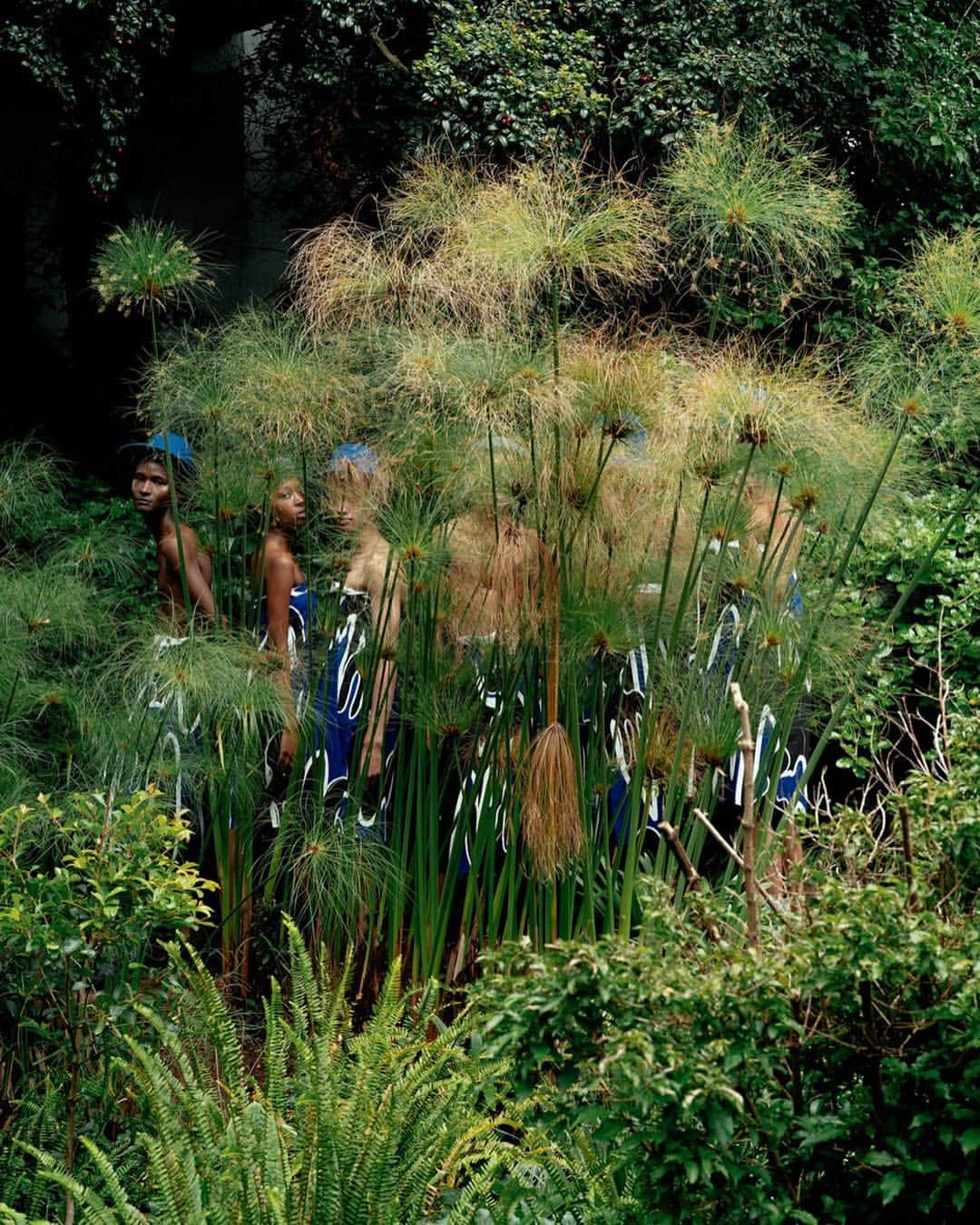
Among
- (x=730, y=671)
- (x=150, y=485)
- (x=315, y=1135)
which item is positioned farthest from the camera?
(x=150, y=485)

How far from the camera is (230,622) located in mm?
4328

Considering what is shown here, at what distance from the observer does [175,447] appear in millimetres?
4809

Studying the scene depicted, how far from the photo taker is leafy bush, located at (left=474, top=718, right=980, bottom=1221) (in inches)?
82.3

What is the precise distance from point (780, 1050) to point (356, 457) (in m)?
2.39

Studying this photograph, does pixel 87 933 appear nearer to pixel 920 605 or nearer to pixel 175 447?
pixel 175 447

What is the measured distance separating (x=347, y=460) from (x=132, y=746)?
98 centimetres

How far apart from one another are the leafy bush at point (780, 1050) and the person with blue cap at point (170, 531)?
2.48 meters

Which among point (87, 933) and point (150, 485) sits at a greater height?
point (150, 485)

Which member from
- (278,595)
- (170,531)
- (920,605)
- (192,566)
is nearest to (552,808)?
(278,595)

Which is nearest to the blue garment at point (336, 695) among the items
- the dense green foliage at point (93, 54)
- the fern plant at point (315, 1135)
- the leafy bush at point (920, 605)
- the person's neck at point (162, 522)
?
the person's neck at point (162, 522)

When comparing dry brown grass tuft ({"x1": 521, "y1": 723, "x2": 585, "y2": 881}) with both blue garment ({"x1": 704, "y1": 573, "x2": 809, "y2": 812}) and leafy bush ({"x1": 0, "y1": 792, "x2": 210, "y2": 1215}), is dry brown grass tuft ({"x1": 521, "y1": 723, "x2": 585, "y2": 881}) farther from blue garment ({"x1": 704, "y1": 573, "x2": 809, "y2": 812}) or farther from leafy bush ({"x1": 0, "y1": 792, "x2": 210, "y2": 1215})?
leafy bush ({"x1": 0, "y1": 792, "x2": 210, "y2": 1215})

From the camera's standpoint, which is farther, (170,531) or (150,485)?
(150,485)

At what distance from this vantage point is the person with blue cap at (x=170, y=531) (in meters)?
4.64

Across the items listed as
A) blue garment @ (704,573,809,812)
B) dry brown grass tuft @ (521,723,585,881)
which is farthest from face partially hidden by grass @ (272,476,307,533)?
blue garment @ (704,573,809,812)
